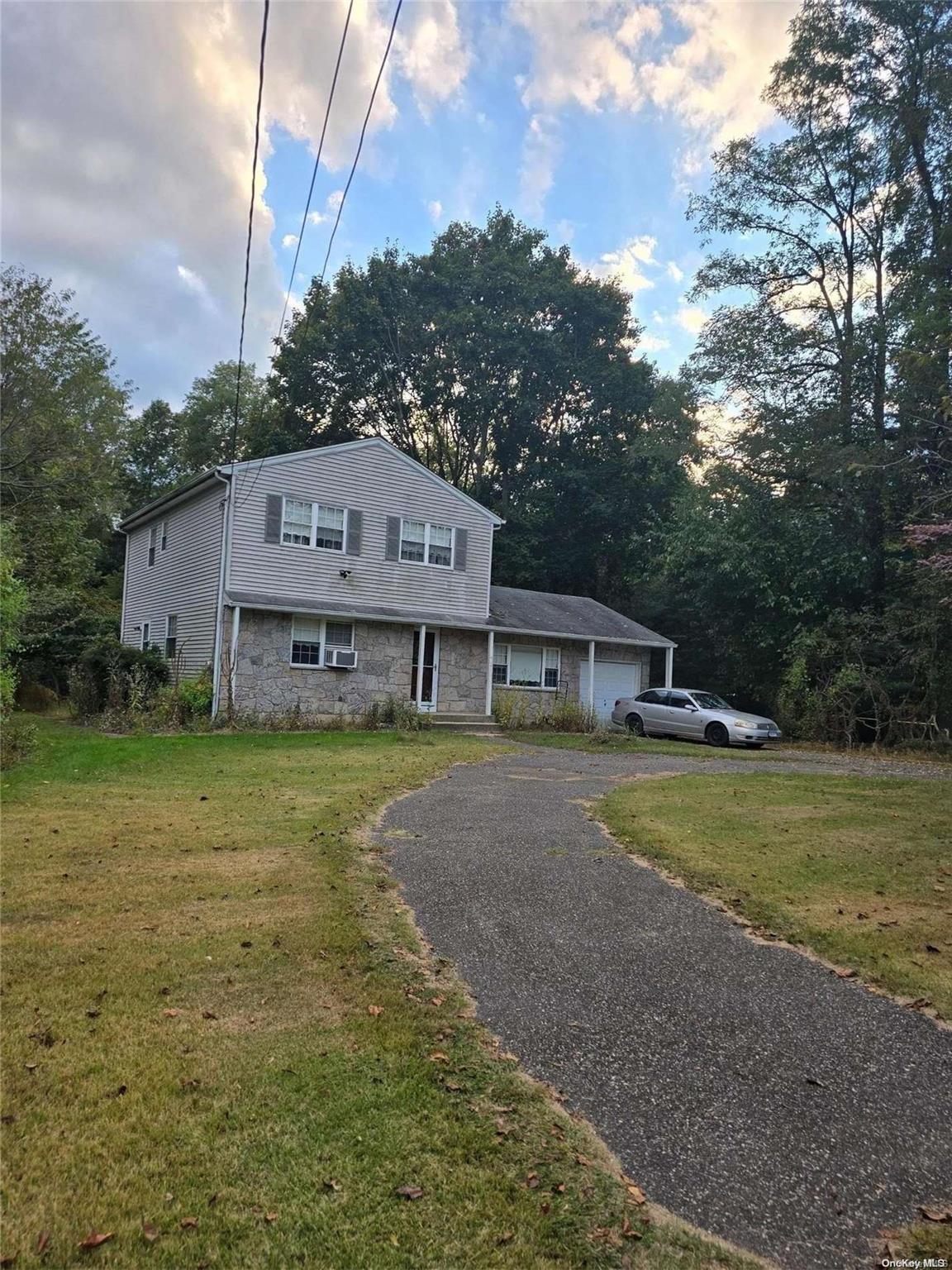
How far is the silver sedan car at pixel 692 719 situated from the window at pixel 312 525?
9477 mm

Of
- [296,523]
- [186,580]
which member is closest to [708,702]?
[296,523]

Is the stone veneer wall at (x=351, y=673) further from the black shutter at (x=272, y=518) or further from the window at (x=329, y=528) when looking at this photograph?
the window at (x=329, y=528)

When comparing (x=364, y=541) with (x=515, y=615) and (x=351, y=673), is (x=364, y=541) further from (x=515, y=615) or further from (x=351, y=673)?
(x=515, y=615)

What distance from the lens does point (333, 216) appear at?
9.11 metres

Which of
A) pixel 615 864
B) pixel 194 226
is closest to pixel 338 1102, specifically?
pixel 615 864

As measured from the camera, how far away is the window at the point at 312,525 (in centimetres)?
1858

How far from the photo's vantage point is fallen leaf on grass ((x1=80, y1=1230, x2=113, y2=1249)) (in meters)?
2.12

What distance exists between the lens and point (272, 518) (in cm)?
1823

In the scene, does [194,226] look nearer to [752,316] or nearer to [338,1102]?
[338,1102]

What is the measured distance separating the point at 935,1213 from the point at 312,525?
18040 millimetres

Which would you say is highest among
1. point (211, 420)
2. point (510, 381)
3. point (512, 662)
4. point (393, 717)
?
point (510, 381)

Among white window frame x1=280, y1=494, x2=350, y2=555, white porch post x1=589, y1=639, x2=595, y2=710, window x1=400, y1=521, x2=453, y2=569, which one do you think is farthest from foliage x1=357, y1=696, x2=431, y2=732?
white porch post x1=589, y1=639, x2=595, y2=710

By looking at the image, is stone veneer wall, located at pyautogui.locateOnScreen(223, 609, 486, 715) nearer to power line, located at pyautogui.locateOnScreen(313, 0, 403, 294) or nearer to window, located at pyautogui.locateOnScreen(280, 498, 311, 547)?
window, located at pyautogui.locateOnScreen(280, 498, 311, 547)

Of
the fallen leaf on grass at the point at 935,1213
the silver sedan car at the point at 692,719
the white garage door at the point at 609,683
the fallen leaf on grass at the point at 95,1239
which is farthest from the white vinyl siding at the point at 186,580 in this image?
the fallen leaf on grass at the point at 935,1213
